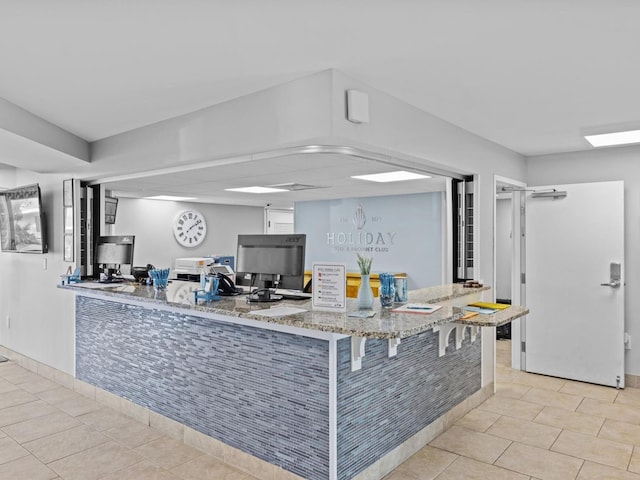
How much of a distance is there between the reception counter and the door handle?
4.93 feet

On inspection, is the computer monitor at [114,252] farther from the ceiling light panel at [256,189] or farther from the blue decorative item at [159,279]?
the ceiling light panel at [256,189]

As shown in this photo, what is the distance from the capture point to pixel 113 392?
394cm

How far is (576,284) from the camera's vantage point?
4703mm

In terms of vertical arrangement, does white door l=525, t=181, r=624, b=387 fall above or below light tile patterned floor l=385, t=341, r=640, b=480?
above

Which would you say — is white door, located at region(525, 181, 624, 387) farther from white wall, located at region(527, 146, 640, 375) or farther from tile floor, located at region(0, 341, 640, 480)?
tile floor, located at region(0, 341, 640, 480)

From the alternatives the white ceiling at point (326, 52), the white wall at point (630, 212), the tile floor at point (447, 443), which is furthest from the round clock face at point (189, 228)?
the white wall at point (630, 212)

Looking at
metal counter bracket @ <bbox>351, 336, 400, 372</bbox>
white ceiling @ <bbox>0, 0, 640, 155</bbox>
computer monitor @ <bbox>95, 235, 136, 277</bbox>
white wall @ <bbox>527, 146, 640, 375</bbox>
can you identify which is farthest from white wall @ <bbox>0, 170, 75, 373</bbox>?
white wall @ <bbox>527, 146, 640, 375</bbox>

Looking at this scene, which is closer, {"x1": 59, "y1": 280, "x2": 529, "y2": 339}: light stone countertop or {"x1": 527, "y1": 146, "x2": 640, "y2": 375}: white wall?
{"x1": 59, "y1": 280, "x2": 529, "y2": 339}: light stone countertop

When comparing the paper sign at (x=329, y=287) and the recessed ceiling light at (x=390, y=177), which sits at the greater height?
the recessed ceiling light at (x=390, y=177)

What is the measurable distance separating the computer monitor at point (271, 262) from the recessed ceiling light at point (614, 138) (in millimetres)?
2821

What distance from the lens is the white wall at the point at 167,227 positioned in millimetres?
6906

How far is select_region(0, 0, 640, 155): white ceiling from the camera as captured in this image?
197cm

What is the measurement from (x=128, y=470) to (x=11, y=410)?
1.73m

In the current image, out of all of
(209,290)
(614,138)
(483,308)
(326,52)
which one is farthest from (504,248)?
(326,52)
